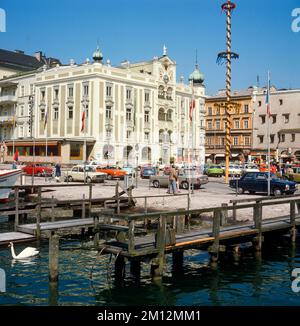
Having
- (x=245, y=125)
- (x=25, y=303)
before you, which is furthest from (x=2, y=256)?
(x=245, y=125)

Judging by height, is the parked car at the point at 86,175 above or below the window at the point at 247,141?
below

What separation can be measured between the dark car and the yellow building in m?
50.9

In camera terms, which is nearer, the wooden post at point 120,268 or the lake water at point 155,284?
the lake water at point 155,284

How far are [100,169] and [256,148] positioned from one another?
42.0 m

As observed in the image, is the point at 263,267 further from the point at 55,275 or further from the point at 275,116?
the point at 275,116

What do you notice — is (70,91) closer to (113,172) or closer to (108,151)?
(108,151)

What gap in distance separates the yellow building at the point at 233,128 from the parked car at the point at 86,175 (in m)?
43.5

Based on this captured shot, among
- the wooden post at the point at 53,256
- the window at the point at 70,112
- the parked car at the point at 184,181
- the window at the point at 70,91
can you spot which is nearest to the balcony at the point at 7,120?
the window at the point at 70,112

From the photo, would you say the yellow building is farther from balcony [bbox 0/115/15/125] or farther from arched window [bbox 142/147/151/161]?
balcony [bbox 0/115/15/125]

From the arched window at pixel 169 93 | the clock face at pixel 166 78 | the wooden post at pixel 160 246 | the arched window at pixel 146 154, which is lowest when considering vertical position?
the wooden post at pixel 160 246

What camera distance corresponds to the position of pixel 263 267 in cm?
1470

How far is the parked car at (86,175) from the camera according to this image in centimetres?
4244

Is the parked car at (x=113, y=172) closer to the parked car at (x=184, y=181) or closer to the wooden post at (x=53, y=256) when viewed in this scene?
the parked car at (x=184, y=181)

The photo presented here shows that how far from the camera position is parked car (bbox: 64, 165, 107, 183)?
42.4 meters
